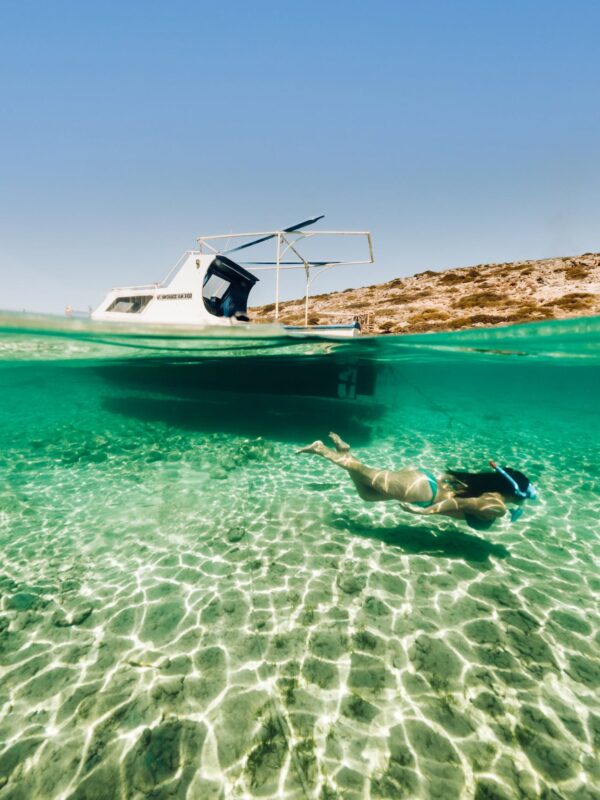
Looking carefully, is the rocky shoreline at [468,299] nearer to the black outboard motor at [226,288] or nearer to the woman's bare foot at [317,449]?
the black outboard motor at [226,288]

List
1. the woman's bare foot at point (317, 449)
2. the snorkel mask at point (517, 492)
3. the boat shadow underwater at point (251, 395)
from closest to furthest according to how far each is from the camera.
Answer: the snorkel mask at point (517, 492) < the woman's bare foot at point (317, 449) < the boat shadow underwater at point (251, 395)

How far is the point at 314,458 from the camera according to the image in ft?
42.1

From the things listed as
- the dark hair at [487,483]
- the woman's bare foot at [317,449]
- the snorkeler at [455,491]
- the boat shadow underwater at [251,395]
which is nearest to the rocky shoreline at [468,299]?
the boat shadow underwater at [251,395]

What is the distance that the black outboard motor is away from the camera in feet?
41.1

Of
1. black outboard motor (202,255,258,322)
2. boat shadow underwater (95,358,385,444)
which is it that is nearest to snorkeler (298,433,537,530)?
boat shadow underwater (95,358,385,444)

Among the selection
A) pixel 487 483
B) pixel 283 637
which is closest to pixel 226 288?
pixel 487 483

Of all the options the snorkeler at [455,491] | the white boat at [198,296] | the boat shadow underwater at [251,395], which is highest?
the white boat at [198,296]

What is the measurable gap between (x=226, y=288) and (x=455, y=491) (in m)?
11.3

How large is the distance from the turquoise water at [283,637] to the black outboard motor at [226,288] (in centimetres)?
615

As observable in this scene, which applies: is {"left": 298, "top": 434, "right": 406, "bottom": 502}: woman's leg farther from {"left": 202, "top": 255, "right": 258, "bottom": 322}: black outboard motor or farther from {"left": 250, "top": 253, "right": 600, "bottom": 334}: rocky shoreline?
{"left": 250, "top": 253, "right": 600, "bottom": 334}: rocky shoreline

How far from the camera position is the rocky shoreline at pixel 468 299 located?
15290 millimetres

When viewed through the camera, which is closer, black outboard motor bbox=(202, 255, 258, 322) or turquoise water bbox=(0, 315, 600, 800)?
turquoise water bbox=(0, 315, 600, 800)

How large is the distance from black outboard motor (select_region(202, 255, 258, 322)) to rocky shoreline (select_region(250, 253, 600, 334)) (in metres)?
2.80

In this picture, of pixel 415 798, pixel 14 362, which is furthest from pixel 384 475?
pixel 14 362
